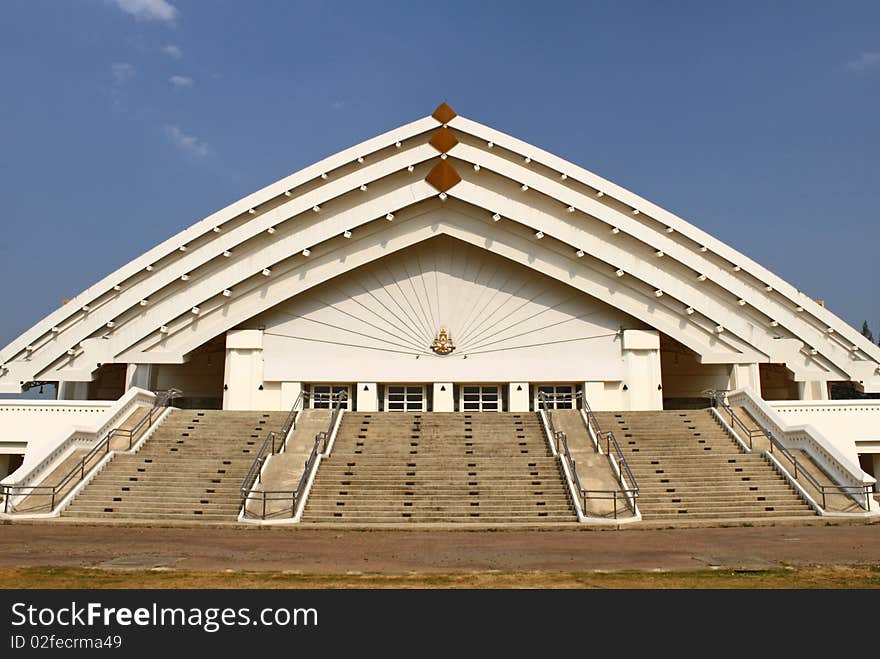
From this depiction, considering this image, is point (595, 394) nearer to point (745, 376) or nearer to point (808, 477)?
point (745, 376)

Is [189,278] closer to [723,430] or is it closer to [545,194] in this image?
[545,194]

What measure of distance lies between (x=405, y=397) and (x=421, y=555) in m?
17.2

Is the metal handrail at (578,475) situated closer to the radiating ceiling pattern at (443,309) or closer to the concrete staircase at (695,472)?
the concrete staircase at (695,472)

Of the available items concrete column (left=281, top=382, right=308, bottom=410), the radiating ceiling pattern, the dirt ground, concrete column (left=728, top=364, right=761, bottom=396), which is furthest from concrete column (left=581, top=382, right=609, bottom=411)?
the dirt ground

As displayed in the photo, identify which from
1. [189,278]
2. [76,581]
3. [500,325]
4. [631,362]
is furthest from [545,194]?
[76,581]

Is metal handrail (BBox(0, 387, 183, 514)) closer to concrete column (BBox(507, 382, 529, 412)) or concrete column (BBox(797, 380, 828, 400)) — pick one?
concrete column (BBox(507, 382, 529, 412))

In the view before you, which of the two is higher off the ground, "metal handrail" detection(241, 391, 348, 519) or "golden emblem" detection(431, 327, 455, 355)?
"golden emblem" detection(431, 327, 455, 355)

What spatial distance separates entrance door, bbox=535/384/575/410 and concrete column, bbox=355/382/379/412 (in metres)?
6.72

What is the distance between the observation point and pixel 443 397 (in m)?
28.3

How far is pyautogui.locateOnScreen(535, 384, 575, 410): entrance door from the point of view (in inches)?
1133

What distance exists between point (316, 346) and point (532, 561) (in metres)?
19.2

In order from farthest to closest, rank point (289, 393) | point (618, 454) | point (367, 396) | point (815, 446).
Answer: point (289, 393) → point (367, 396) → point (618, 454) → point (815, 446)

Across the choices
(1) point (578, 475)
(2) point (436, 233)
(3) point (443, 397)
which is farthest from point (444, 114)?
(1) point (578, 475)

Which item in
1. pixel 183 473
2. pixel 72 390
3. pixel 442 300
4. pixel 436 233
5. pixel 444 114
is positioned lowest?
pixel 183 473
